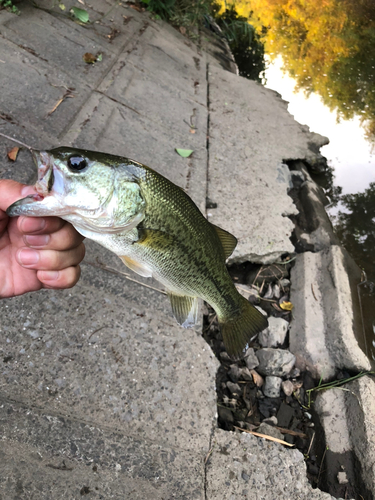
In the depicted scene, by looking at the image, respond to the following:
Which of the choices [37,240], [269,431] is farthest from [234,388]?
[37,240]

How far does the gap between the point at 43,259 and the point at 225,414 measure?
1.54 m

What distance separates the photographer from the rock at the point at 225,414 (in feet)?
7.81

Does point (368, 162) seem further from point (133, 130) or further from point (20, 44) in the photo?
point (20, 44)

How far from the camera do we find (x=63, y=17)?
4695mm

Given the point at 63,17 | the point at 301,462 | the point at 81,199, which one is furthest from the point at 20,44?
the point at 301,462

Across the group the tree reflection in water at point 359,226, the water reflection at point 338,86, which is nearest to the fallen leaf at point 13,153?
the water reflection at point 338,86

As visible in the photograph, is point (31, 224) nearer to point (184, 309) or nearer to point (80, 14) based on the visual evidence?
point (184, 309)

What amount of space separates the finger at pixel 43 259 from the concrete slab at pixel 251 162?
182cm

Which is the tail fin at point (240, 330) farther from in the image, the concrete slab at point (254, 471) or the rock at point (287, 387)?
the rock at point (287, 387)

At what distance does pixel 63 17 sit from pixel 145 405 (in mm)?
4705

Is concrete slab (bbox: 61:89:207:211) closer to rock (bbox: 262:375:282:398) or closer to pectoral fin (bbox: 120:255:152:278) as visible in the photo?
rock (bbox: 262:375:282:398)

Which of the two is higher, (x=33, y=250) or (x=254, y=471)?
(x=33, y=250)

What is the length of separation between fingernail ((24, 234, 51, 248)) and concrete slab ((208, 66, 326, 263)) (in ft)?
6.30

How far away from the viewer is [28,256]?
1.57 m
